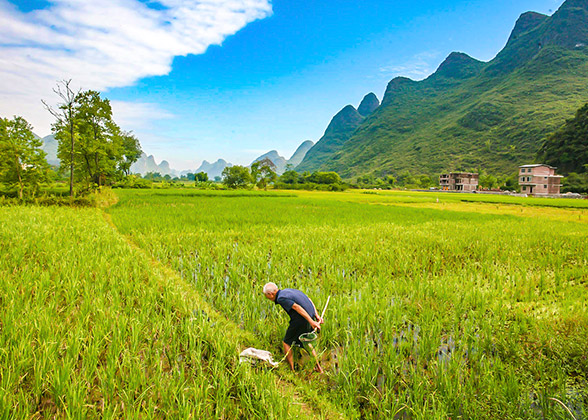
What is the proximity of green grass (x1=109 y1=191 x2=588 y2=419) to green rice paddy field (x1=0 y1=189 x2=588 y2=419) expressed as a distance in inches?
0.9

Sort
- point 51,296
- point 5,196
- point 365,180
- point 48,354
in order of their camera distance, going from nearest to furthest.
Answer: point 48,354
point 51,296
point 5,196
point 365,180

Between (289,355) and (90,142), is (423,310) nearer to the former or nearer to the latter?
(289,355)

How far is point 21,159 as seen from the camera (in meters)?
13.8

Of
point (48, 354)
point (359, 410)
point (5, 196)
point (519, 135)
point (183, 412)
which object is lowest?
point (359, 410)

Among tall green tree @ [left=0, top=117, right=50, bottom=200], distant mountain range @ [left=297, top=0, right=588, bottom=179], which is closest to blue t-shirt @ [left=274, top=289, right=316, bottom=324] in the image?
tall green tree @ [left=0, top=117, right=50, bottom=200]

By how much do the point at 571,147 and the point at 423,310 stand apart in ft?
228

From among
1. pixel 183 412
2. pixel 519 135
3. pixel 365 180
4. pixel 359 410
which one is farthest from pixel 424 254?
pixel 519 135

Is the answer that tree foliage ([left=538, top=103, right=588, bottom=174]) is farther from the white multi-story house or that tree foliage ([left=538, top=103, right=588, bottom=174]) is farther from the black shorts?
the black shorts

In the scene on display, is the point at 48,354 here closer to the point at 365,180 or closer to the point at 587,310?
the point at 587,310

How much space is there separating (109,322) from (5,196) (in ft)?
57.1

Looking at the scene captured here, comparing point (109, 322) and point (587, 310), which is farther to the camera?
point (587, 310)

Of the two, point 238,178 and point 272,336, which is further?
point 238,178

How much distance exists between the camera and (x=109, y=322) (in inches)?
114

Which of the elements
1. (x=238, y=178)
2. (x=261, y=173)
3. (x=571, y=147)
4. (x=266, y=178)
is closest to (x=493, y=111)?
(x=571, y=147)
